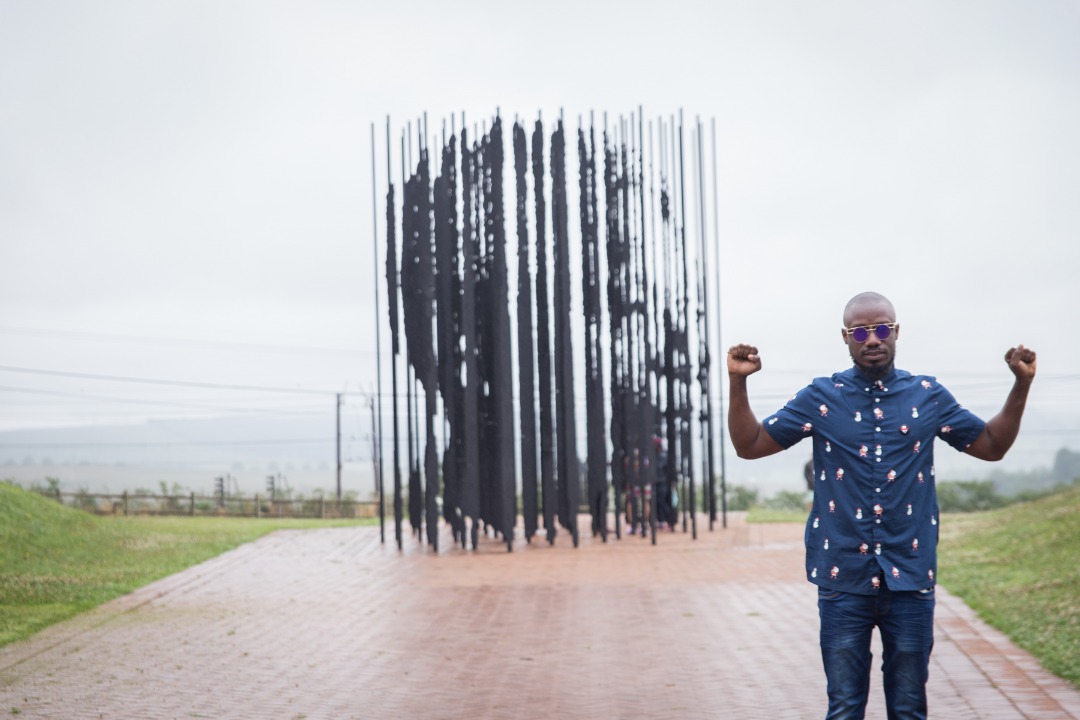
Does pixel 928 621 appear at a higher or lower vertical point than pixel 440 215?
lower

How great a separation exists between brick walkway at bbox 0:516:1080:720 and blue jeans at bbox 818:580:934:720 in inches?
102

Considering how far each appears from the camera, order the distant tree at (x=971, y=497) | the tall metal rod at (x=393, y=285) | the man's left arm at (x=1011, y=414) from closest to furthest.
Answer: the man's left arm at (x=1011, y=414)
the tall metal rod at (x=393, y=285)
the distant tree at (x=971, y=497)

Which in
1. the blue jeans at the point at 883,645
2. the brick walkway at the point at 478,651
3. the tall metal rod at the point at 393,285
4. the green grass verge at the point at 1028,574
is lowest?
the brick walkway at the point at 478,651

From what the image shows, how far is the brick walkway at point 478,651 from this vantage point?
6852mm

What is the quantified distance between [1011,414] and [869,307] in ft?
1.85

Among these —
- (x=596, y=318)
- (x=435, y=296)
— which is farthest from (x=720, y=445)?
(x=435, y=296)

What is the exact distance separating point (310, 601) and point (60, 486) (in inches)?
687

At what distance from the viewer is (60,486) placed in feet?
88.8

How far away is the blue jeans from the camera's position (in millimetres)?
3920

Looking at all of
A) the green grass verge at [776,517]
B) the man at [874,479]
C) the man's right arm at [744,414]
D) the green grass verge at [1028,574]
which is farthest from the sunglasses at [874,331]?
the green grass verge at [776,517]

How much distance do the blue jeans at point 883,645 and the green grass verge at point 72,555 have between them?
704 cm

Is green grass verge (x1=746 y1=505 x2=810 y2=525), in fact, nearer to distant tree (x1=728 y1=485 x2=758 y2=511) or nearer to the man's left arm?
distant tree (x1=728 y1=485 x2=758 y2=511)

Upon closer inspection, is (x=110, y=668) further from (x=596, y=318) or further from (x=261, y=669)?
(x=596, y=318)

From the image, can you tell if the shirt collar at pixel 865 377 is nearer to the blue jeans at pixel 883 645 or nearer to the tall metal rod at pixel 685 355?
the blue jeans at pixel 883 645
